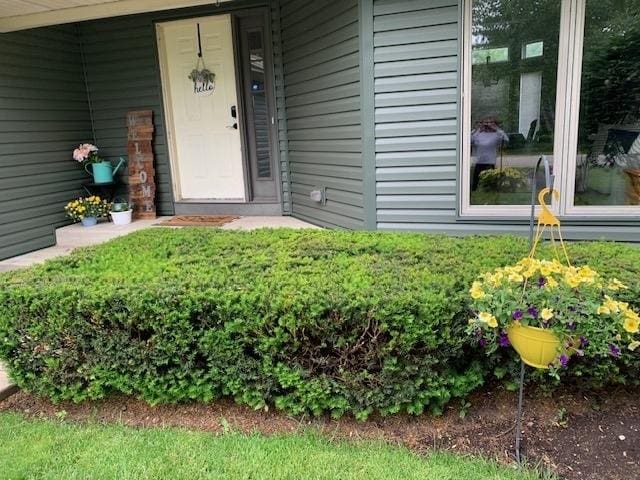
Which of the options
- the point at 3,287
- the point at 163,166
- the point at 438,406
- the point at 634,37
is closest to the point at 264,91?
the point at 163,166

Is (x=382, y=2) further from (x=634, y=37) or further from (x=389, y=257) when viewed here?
(x=389, y=257)

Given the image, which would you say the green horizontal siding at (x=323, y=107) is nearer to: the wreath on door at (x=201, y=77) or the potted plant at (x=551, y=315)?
the wreath on door at (x=201, y=77)

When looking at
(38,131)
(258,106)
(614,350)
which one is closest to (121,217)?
(38,131)

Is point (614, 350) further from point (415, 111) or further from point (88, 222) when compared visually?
point (88, 222)

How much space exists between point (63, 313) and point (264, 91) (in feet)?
12.8

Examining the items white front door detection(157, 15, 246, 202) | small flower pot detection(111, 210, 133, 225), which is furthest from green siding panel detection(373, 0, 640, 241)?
small flower pot detection(111, 210, 133, 225)

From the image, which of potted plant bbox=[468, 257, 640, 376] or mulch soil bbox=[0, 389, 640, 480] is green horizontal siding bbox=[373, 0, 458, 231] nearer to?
mulch soil bbox=[0, 389, 640, 480]

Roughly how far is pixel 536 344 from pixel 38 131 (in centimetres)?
553

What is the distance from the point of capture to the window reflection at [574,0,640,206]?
3.52 meters

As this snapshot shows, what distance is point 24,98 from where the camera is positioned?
17.0 ft

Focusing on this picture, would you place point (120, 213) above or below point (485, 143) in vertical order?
below

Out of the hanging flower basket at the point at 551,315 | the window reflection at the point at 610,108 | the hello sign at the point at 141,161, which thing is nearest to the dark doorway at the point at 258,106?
the hello sign at the point at 141,161

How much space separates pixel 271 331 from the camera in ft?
6.46

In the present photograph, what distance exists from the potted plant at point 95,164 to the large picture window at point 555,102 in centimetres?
415
